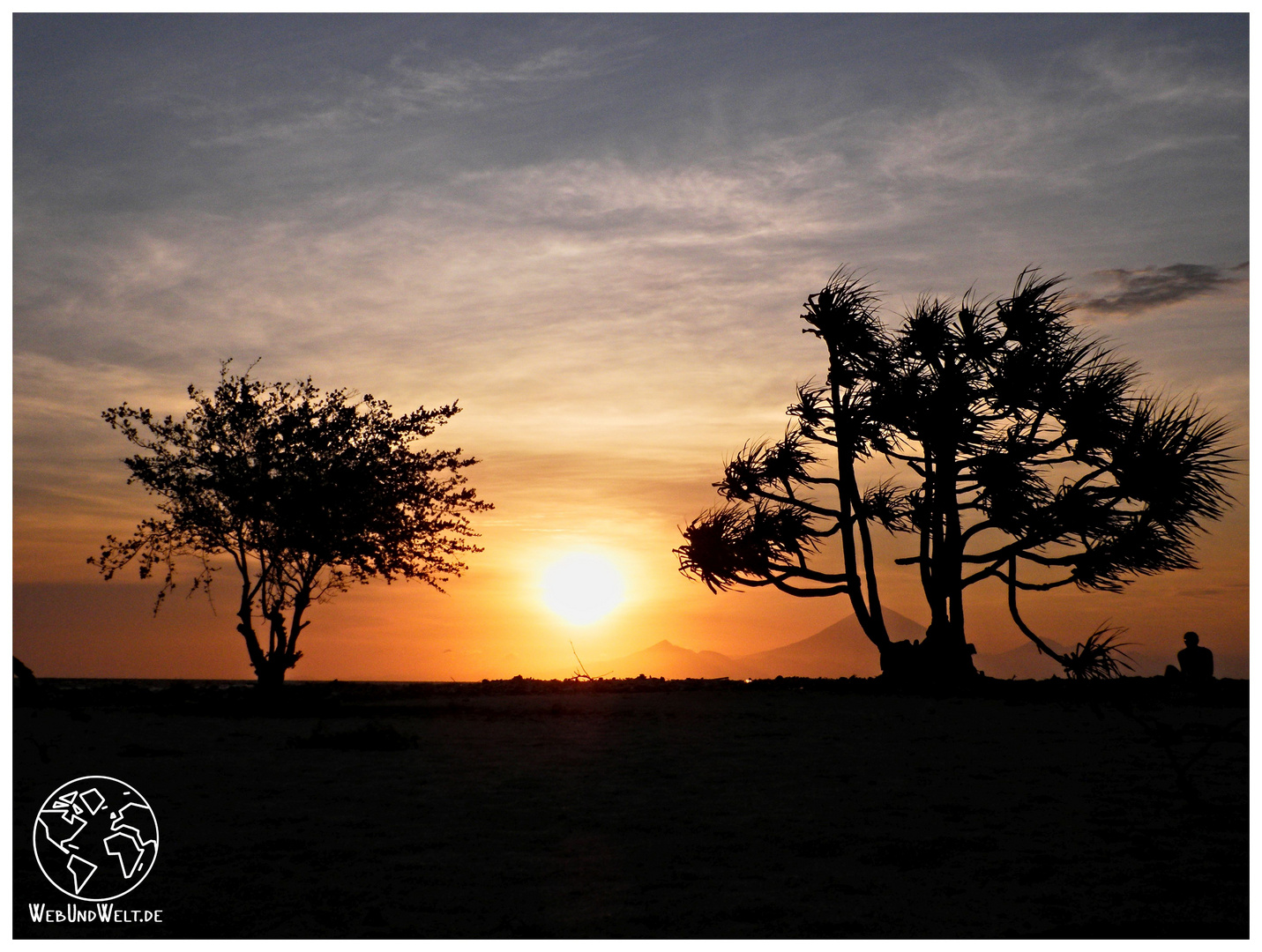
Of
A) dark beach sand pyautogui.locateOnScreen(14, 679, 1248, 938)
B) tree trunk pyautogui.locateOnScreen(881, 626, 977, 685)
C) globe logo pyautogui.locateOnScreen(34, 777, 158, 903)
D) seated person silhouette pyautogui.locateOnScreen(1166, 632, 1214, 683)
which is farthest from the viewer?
tree trunk pyautogui.locateOnScreen(881, 626, 977, 685)

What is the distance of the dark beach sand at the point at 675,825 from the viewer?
19.1 feet

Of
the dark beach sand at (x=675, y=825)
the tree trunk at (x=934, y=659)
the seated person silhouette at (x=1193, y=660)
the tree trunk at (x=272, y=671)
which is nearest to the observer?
the dark beach sand at (x=675, y=825)

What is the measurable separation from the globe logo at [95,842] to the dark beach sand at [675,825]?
0.43 feet

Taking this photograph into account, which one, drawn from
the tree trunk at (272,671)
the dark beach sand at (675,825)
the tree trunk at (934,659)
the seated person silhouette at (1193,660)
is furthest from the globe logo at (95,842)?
the seated person silhouette at (1193,660)

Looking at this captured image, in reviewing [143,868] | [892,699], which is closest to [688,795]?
[143,868]

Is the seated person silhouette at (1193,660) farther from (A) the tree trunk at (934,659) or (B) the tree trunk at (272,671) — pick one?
(B) the tree trunk at (272,671)

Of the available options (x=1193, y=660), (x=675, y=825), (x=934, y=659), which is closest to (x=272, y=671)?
(x=934, y=659)

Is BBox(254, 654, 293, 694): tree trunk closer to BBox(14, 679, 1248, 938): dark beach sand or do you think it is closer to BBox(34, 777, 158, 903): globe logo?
BBox(14, 679, 1248, 938): dark beach sand

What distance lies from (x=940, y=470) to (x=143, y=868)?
1749cm

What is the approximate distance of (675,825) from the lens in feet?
25.7

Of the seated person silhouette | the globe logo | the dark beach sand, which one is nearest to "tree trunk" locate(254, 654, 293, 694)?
the dark beach sand

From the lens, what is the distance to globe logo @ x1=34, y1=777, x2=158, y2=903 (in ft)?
21.7

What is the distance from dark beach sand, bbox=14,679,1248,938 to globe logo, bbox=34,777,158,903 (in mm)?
130

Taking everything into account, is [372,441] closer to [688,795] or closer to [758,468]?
[758,468]
